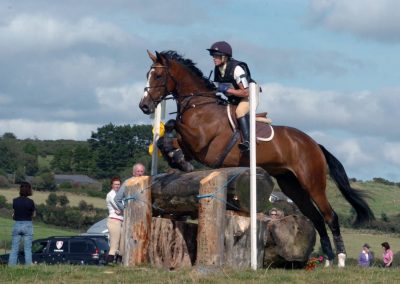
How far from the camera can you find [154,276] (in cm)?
1019

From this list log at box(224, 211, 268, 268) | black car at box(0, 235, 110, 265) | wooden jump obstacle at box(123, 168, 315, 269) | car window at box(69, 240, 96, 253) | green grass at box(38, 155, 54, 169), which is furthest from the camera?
green grass at box(38, 155, 54, 169)

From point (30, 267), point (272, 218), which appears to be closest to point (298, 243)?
point (272, 218)

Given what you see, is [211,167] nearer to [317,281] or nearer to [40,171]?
[317,281]

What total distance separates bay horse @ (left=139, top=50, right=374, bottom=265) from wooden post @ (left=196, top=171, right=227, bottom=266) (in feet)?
4.31

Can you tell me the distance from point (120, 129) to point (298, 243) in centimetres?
5752

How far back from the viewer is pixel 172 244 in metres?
11.8

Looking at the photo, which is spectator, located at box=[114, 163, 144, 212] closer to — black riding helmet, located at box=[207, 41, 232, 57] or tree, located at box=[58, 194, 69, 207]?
black riding helmet, located at box=[207, 41, 232, 57]

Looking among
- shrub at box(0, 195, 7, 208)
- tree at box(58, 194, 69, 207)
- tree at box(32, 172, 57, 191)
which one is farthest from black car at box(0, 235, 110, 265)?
tree at box(32, 172, 57, 191)

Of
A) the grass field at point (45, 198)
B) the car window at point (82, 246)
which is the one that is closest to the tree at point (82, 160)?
the grass field at point (45, 198)

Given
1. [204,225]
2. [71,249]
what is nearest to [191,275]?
[204,225]

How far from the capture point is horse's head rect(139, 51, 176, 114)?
12203mm

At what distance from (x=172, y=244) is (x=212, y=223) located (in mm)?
1204

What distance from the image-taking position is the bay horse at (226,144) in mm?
12258

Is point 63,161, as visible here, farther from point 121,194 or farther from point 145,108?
point 145,108
